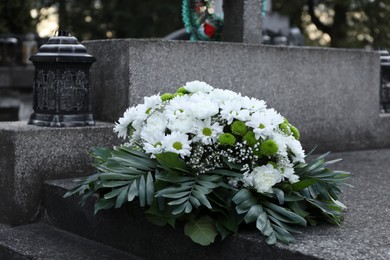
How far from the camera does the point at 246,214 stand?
9.31 feet

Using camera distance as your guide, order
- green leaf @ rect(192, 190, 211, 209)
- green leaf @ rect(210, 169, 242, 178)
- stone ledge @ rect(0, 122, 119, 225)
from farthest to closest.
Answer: stone ledge @ rect(0, 122, 119, 225), green leaf @ rect(210, 169, 242, 178), green leaf @ rect(192, 190, 211, 209)

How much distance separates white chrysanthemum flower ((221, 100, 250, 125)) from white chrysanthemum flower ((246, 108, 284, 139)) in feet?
0.13

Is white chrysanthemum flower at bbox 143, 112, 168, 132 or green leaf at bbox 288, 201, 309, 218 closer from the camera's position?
green leaf at bbox 288, 201, 309, 218

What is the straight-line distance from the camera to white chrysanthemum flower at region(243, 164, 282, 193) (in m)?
2.90

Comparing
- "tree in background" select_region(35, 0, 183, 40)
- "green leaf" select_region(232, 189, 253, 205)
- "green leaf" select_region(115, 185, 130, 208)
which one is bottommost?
"green leaf" select_region(115, 185, 130, 208)

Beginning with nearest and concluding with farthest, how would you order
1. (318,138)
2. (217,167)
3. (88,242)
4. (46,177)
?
(217,167), (88,242), (46,177), (318,138)

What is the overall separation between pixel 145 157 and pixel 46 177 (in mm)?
1131

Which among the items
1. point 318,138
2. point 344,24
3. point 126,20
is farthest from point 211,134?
point 344,24

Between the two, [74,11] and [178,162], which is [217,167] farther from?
[74,11]

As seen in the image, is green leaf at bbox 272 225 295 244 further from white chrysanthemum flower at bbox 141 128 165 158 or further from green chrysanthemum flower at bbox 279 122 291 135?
white chrysanthemum flower at bbox 141 128 165 158

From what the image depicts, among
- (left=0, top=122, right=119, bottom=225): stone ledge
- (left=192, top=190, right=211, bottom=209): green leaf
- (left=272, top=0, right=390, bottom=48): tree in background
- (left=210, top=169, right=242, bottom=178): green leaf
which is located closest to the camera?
(left=192, top=190, right=211, bottom=209): green leaf

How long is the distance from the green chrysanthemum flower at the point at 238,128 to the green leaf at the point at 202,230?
46 centimetres

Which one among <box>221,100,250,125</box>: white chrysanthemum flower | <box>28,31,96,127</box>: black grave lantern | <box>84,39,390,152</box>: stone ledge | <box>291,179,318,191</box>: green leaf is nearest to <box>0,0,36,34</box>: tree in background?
<box>84,39,390,152</box>: stone ledge

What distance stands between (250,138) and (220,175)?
0.23 m
